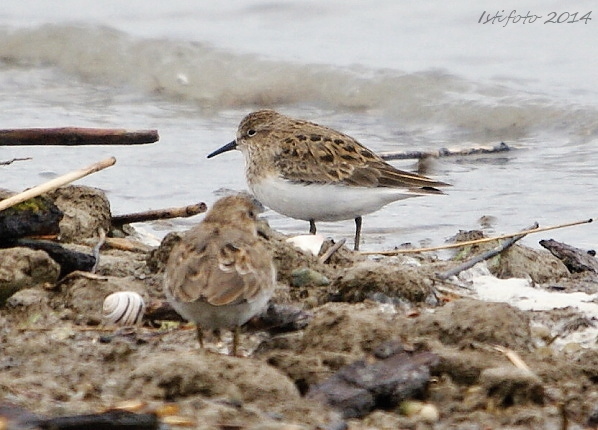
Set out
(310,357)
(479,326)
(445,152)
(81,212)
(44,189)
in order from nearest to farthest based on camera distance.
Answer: (310,357) < (479,326) < (44,189) < (81,212) < (445,152)

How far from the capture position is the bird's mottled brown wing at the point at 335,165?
23.1ft

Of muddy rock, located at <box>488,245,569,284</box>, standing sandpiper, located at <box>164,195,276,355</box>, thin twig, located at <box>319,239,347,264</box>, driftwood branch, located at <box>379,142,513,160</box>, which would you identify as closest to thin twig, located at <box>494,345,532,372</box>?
standing sandpiper, located at <box>164,195,276,355</box>

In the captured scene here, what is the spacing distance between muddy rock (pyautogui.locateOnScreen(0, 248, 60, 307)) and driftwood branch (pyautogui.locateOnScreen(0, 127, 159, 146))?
0.56 m

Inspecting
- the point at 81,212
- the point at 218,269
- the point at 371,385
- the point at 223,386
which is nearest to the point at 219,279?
the point at 218,269

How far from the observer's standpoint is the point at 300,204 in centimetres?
693

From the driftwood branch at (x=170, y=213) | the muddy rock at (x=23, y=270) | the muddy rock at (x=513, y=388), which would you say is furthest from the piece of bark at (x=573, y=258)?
the muddy rock at (x=23, y=270)

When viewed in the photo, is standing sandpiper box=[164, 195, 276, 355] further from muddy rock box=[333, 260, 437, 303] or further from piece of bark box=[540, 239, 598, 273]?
piece of bark box=[540, 239, 598, 273]

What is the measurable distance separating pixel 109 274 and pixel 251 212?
850 mm

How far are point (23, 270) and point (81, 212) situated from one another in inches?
49.5

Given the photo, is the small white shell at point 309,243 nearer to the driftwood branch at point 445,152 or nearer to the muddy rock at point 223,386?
the muddy rock at point 223,386

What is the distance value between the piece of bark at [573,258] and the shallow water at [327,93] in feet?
3.02

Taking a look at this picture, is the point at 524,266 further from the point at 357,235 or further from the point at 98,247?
the point at 98,247

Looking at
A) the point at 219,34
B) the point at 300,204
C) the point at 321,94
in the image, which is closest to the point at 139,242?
the point at 300,204

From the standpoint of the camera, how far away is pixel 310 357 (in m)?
3.74
